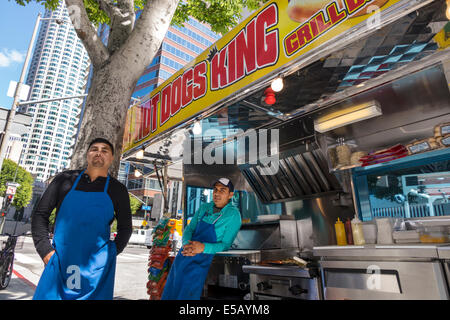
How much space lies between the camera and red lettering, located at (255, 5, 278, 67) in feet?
8.43

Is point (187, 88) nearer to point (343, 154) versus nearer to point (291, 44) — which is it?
point (291, 44)

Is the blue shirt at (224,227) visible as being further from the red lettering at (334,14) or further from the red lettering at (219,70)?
the red lettering at (334,14)

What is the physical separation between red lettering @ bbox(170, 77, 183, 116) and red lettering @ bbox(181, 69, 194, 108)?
116 millimetres

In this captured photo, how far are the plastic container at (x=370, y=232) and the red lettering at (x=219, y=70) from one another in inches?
99.1

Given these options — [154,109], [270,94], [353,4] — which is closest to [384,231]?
[270,94]

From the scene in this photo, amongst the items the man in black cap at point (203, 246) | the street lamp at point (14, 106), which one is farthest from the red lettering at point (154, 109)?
the street lamp at point (14, 106)

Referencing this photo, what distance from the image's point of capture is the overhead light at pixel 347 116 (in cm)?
357

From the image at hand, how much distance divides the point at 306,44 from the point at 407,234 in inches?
91.7

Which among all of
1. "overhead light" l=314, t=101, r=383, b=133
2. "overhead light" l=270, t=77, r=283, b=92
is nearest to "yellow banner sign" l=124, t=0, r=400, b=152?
"overhead light" l=270, t=77, r=283, b=92

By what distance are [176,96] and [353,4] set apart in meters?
2.66

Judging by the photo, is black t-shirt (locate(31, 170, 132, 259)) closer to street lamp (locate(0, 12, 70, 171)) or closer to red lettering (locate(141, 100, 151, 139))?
red lettering (locate(141, 100, 151, 139))

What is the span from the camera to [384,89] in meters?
3.40
